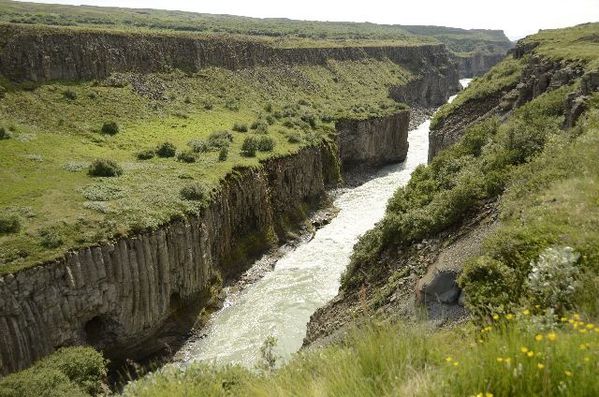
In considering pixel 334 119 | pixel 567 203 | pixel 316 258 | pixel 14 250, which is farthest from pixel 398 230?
pixel 334 119

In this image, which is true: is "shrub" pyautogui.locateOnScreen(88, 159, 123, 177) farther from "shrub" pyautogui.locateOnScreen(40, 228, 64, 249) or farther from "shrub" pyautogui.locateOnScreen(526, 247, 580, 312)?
"shrub" pyautogui.locateOnScreen(526, 247, 580, 312)

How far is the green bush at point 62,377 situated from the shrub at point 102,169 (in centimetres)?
1652

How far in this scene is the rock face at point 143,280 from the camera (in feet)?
81.4

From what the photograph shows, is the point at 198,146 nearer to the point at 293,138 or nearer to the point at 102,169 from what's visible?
the point at 102,169

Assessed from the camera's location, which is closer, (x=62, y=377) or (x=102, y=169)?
(x=62, y=377)

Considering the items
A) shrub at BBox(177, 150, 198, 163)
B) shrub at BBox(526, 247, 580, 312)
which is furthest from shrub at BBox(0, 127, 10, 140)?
shrub at BBox(526, 247, 580, 312)

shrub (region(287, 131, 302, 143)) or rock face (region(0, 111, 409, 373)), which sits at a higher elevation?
shrub (region(287, 131, 302, 143))

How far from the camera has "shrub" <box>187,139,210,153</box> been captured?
46781mm

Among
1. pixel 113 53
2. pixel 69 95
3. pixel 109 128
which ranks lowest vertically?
pixel 109 128

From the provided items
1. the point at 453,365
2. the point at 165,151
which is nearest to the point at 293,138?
the point at 165,151

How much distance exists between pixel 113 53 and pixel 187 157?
90.2 feet

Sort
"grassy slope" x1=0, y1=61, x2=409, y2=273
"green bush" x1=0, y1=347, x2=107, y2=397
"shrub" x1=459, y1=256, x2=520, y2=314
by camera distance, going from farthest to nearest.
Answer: "grassy slope" x1=0, y1=61, x2=409, y2=273, "green bush" x1=0, y1=347, x2=107, y2=397, "shrub" x1=459, y1=256, x2=520, y2=314

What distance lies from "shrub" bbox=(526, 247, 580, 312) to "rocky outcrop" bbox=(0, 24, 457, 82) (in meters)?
55.8

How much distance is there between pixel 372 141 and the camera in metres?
70.6
